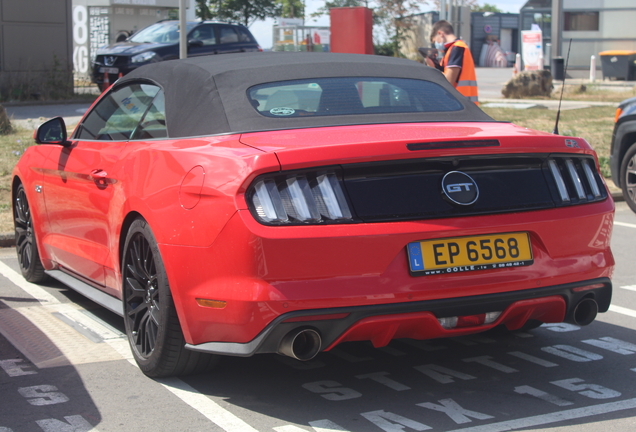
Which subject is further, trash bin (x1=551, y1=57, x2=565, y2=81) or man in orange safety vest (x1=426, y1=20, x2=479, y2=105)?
trash bin (x1=551, y1=57, x2=565, y2=81)

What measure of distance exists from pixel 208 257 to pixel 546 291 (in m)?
1.47

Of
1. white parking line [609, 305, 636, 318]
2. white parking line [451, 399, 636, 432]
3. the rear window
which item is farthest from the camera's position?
white parking line [609, 305, 636, 318]

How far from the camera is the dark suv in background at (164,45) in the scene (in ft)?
63.7

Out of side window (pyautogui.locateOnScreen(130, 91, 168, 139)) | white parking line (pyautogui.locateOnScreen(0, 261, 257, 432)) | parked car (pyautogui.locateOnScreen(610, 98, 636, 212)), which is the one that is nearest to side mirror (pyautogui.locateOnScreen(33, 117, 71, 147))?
side window (pyautogui.locateOnScreen(130, 91, 168, 139))

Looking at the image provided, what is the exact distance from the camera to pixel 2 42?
818 inches

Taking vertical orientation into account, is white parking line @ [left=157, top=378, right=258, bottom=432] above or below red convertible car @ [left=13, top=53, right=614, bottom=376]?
below

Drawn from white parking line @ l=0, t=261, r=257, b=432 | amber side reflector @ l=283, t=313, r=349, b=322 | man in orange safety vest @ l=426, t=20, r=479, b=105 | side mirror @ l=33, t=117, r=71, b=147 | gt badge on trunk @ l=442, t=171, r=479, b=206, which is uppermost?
man in orange safety vest @ l=426, t=20, r=479, b=105

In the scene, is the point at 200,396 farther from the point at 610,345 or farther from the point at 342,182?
the point at 610,345

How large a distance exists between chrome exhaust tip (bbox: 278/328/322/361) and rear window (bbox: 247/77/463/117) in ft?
4.00

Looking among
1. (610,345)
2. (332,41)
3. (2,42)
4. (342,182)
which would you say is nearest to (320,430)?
(342,182)

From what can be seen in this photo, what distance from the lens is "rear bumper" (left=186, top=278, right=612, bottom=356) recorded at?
347 cm

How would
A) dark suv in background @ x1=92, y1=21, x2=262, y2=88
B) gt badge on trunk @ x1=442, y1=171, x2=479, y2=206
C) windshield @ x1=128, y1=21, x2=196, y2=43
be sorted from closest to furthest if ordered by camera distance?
gt badge on trunk @ x1=442, y1=171, x2=479, y2=206 → dark suv in background @ x1=92, y1=21, x2=262, y2=88 → windshield @ x1=128, y1=21, x2=196, y2=43

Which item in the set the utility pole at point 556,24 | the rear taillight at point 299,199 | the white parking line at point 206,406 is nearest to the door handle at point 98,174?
the white parking line at point 206,406

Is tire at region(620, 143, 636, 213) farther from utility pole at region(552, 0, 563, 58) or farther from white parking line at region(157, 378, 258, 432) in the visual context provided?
utility pole at region(552, 0, 563, 58)
